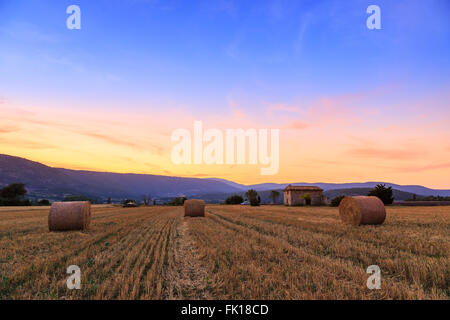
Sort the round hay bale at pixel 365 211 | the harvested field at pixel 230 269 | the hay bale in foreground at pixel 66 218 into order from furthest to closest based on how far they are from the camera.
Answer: the round hay bale at pixel 365 211
the hay bale in foreground at pixel 66 218
the harvested field at pixel 230 269

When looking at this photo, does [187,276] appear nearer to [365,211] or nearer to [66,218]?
[66,218]

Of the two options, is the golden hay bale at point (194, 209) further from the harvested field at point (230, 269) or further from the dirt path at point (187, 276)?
the dirt path at point (187, 276)

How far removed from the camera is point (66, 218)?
1462 cm

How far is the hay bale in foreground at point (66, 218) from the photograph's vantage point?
14.5 metres

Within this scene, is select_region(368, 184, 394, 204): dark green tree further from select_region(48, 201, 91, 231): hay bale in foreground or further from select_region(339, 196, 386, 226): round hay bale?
select_region(48, 201, 91, 231): hay bale in foreground

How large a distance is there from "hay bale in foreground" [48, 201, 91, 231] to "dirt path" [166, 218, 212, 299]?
8.88 metres

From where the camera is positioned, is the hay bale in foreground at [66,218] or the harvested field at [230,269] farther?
the hay bale in foreground at [66,218]

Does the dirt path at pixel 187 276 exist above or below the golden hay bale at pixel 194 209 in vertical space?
above

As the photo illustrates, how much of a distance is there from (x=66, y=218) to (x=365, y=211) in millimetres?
18815

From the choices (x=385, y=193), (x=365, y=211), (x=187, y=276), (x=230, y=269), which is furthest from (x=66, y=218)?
(x=385, y=193)

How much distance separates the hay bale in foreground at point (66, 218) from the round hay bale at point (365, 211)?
57.4ft

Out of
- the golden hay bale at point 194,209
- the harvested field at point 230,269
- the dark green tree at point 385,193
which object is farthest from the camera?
the dark green tree at point 385,193

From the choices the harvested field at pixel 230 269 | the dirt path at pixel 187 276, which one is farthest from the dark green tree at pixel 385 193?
the dirt path at pixel 187 276
